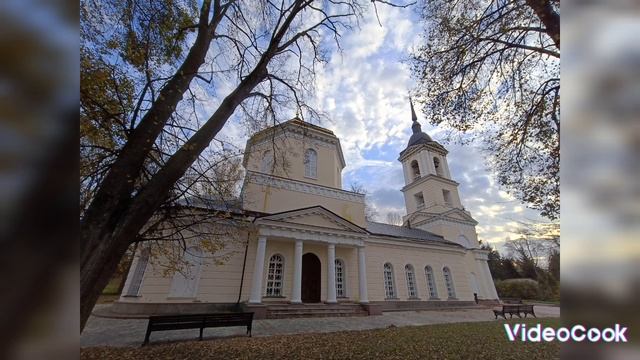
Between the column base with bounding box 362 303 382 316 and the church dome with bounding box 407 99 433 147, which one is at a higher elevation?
the church dome with bounding box 407 99 433 147

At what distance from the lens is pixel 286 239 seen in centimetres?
1506

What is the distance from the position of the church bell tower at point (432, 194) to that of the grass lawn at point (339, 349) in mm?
18983

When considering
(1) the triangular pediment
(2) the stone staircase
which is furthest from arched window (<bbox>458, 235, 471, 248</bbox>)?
(2) the stone staircase

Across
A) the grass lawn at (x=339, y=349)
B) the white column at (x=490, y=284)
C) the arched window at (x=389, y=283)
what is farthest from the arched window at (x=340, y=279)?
the white column at (x=490, y=284)

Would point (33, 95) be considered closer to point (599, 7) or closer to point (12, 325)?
point (12, 325)

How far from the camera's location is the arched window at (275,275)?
576 inches

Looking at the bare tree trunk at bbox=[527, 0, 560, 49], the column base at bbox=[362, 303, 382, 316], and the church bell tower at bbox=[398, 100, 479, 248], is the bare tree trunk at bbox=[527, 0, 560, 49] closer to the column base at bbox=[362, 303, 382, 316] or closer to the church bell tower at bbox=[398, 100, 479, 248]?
the column base at bbox=[362, 303, 382, 316]

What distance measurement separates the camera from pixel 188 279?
41.9ft

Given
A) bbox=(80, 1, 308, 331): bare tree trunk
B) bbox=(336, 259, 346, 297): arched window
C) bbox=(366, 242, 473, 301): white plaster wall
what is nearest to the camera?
bbox=(80, 1, 308, 331): bare tree trunk

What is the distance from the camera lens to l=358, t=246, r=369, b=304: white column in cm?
1589

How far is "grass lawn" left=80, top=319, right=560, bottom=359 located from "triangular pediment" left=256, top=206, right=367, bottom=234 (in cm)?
713

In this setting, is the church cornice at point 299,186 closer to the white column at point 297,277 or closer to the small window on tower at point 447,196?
the white column at point 297,277

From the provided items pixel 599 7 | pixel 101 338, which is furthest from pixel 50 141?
pixel 101 338

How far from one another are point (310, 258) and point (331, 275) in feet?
6.45
